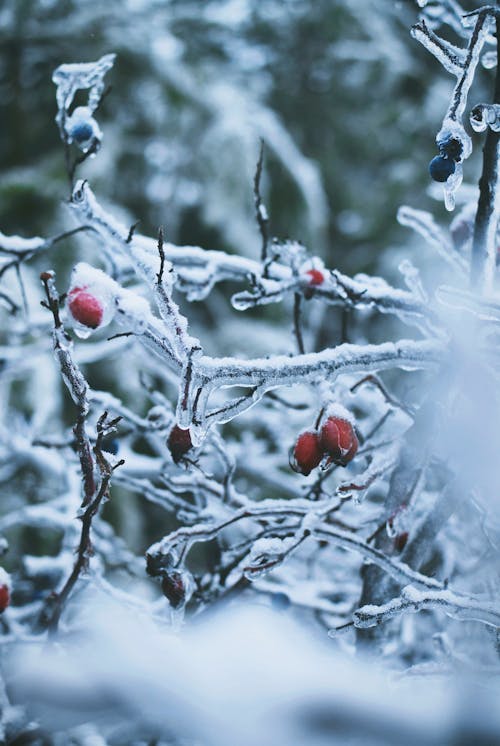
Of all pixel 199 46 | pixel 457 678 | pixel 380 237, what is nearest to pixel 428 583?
pixel 457 678

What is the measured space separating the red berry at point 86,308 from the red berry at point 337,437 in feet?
1.17

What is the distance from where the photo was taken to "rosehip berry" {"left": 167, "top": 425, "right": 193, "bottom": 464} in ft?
3.38

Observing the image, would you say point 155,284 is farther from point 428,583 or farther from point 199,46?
point 199,46

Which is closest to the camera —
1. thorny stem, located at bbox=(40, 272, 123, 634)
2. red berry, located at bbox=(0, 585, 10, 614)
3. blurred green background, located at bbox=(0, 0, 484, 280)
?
thorny stem, located at bbox=(40, 272, 123, 634)

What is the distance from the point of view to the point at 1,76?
3217mm

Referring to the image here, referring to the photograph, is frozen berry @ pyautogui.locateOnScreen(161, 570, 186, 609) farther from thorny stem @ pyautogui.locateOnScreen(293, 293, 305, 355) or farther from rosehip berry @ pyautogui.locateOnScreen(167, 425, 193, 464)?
thorny stem @ pyautogui.locateOnScreen(293, 293, 305, 355)

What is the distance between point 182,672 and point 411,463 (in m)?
0.74

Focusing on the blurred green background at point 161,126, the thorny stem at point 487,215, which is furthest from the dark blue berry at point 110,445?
the blurred green background at point 161,126

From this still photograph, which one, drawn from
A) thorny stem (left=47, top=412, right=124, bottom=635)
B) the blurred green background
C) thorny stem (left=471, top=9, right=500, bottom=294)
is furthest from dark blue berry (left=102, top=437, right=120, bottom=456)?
the blurred green background

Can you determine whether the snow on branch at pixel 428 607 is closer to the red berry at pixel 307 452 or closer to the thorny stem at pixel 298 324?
the red berry at pixel 307 452

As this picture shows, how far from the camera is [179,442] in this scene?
1.04 metres

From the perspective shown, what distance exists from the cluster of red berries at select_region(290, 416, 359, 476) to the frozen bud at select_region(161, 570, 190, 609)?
24cm

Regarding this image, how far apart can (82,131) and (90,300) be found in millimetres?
411

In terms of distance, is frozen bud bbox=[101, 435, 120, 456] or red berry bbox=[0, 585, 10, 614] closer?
red berry bbox=[0, 585, 10, 614]
